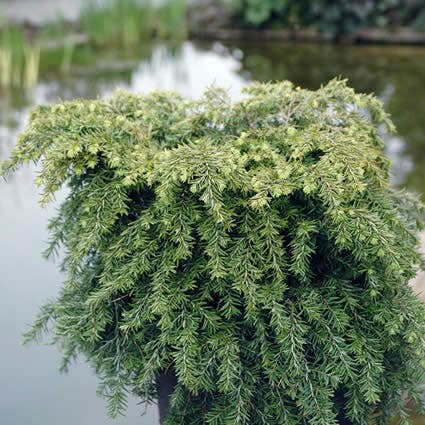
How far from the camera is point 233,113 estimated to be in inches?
88.6

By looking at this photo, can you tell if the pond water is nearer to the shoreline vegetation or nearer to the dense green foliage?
the shoreline vegetation

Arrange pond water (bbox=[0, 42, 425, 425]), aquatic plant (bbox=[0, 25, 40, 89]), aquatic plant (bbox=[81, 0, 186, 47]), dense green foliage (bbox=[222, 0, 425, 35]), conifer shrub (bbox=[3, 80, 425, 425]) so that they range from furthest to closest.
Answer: dense green foliage (bbox=[222, 0, 425, 35])
aquatic plant (bbox=[81, 0, 186, 47])
aquatic plant (bbox=[0, 25, 40, 89])
pond water (bbox=[0, 42, 425, 425])
conifer shrub (bbox=[3, 80, 425, 425])

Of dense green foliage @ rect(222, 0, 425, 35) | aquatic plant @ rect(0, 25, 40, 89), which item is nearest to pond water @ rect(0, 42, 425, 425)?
aquatic plant @ rect(0, 25, 40, 89)

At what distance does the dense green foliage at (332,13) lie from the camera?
24.1ft

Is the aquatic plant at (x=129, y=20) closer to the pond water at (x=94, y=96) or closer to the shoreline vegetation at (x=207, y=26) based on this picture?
the shoreline vegetation at (x=207, y=26)

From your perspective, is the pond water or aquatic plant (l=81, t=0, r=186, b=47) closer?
the pond water

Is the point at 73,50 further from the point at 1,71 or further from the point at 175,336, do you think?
the point at 175,336

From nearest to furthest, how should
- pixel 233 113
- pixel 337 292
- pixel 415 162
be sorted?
1. pixel 337 292
2. pixel 233 113
3. pixel 415 162

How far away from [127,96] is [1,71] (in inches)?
153

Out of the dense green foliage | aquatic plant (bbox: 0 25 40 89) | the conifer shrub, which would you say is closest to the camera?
the conifer shrub

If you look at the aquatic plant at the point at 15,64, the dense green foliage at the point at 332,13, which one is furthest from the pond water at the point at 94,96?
the dense green foliage at the point at 332,13

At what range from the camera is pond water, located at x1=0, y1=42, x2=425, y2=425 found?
2467mm

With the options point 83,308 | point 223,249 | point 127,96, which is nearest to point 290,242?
point 223,249

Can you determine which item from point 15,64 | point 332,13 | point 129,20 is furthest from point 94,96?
point 332,13
